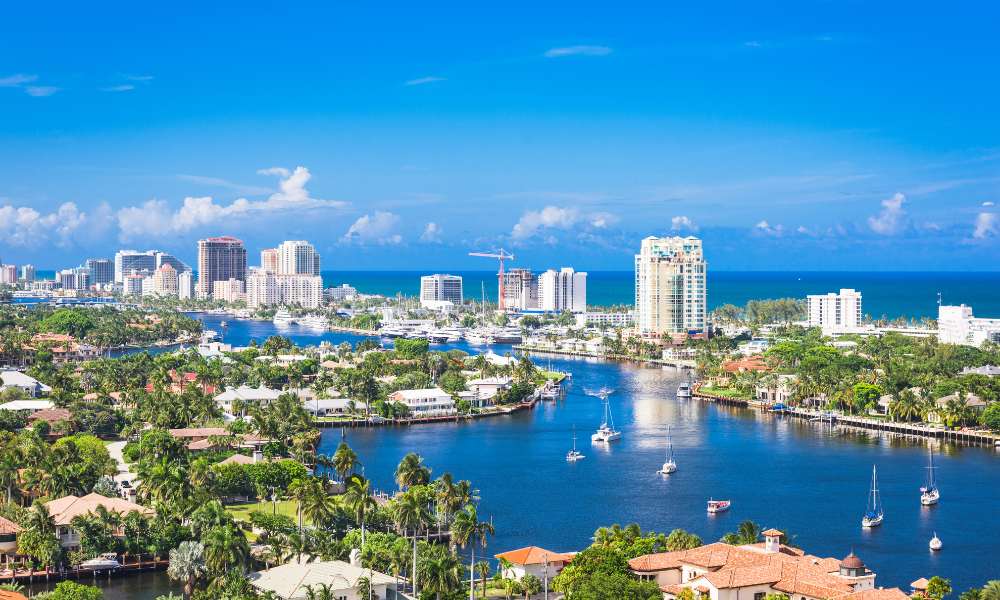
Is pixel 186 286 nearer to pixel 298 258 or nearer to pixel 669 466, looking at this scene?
pixel 298 258

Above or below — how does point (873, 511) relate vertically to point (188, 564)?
below

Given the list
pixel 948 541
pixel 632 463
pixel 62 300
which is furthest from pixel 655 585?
pixel 62 300

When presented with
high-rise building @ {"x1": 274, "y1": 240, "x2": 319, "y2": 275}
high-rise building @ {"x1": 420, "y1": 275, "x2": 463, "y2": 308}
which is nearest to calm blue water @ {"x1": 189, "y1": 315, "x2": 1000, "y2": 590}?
high-rise building @ {"x1": 420, "y1": 275, "x2": 463, "y2": 308}

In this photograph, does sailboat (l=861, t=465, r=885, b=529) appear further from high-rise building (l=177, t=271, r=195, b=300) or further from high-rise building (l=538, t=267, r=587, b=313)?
high-rise building (l=177, t=271, r=195, b=300)

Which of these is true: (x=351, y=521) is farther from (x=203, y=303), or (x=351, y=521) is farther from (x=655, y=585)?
(x=203, y=303)

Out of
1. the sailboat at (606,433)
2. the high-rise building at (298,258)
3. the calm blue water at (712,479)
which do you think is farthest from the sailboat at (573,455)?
the high-rise building at (298,258)

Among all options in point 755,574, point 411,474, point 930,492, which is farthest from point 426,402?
point 755,574

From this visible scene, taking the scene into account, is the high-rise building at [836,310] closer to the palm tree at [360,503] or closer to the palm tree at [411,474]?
the palm tree at [411,474]
